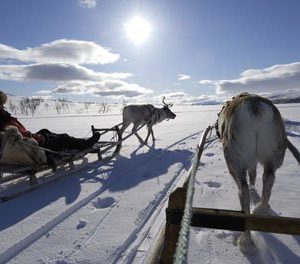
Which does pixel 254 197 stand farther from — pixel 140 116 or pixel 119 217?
pixel 140 116

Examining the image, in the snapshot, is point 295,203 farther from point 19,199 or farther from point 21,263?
point 19,199

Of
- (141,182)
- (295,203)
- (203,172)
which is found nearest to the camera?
(295,203)

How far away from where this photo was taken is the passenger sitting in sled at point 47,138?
19.7 ft

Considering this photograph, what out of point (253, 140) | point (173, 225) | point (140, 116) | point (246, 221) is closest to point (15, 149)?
point (253, 140)

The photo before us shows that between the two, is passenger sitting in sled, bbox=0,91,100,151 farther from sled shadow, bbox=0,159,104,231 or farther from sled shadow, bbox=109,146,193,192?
sled shadow, bbox=109,146,193,192

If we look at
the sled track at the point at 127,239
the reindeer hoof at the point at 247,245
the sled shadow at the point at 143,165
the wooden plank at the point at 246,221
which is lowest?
the sled shadow at the point at 143,165

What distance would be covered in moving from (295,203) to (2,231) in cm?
357

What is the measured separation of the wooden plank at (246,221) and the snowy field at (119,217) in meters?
1.36

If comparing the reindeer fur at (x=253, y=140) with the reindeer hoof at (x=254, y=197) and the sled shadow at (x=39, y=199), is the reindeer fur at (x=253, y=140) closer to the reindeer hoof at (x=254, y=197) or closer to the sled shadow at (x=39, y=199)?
the reindeer hoof at (x=254, y=197)

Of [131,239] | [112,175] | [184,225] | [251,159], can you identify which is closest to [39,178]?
[112,175]

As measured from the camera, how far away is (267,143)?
330cm

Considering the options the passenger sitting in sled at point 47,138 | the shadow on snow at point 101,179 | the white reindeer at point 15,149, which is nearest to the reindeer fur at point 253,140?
the shadow on snow at point 101,179

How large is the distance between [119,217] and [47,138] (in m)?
3.29

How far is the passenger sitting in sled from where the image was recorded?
237 inches
